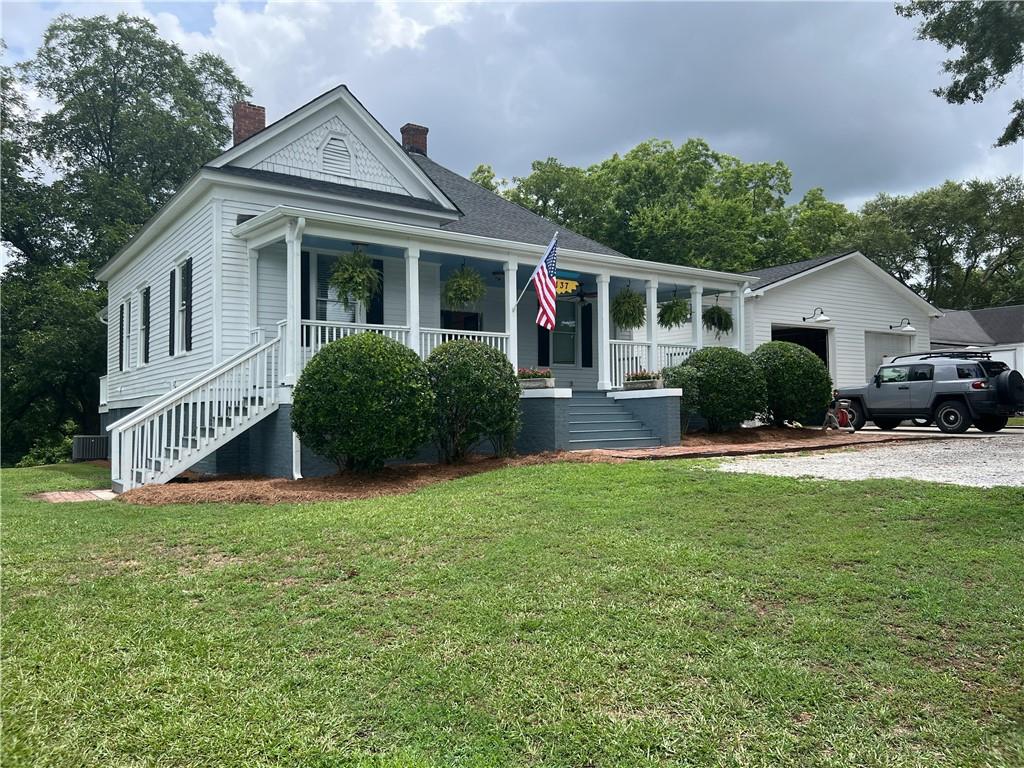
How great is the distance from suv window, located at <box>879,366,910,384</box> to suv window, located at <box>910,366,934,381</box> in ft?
0.52

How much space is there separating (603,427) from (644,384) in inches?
63.3

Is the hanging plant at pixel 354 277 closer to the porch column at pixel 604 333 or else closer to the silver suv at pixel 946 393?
the porch column at pixel 604 333

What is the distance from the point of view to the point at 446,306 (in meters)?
15.2

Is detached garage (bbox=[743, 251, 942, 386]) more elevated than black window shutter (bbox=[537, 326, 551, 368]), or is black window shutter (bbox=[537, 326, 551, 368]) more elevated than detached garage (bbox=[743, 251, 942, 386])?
detached garage (bbox=[743, 251, 942, 386])

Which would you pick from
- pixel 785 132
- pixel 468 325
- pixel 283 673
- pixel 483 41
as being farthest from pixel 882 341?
pixel 283 673

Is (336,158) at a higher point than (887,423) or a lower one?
higher

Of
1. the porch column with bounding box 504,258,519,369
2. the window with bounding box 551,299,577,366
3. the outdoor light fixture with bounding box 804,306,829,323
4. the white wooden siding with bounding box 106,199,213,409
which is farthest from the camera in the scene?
the outdoor light fixture with bounding box 804,306,829,323

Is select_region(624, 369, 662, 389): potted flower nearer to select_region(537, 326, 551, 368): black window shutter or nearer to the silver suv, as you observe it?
select_region(537, 326, 551, 368): black window shutter

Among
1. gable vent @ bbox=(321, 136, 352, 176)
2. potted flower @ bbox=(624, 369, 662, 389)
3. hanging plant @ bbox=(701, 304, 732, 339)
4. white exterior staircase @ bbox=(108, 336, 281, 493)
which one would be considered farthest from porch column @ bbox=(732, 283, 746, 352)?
white exterior staircase @ bbox=(108, 336, 281, 493)

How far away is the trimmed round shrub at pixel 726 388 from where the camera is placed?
1343 cm

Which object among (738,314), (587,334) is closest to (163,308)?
(587,334)

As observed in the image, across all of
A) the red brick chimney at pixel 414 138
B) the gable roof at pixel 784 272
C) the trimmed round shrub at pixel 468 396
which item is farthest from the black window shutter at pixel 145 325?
the gable roof at pixel 784 272

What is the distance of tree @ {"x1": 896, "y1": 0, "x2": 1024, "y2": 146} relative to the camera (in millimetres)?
10703

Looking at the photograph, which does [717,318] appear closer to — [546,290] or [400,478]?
[546,290]
